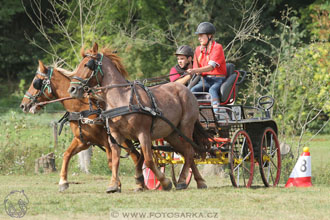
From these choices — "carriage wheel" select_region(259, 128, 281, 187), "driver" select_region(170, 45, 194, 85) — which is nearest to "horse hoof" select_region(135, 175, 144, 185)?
"driver" select_region(170, 45, 194, 85)

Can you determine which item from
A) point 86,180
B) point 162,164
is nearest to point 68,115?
point 162,164

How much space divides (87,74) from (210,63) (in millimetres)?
2016

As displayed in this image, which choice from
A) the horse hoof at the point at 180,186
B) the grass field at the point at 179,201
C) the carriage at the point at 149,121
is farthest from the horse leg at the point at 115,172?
the horse hoof at the point at 180,186

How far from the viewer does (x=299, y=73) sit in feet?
47.3

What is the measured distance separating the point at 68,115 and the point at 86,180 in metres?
2.90

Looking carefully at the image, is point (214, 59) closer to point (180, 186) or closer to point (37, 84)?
point (180, 186)

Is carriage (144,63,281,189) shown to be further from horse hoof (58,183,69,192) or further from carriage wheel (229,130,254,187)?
horse hoof (58,183,69,192)

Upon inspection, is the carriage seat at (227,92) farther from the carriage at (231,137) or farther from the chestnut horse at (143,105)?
the chestnut horse at (143,105)

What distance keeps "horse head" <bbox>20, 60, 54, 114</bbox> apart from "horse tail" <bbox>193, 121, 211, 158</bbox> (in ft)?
7.53

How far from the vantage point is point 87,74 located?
9008 mm

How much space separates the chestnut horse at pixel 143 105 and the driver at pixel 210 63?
50cm

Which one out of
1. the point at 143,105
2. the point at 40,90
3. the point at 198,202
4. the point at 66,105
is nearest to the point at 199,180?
the point at 143,105

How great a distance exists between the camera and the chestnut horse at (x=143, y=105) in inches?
349

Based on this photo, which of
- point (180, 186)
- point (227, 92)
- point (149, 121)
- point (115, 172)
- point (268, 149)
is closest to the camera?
point (115, 172)
